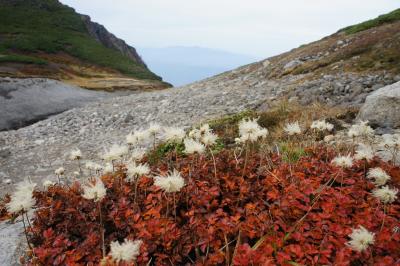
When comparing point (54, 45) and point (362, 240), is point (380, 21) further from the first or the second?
point (54, 45)

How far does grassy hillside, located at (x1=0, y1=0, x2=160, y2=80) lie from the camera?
206ft

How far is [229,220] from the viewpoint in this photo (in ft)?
12.9

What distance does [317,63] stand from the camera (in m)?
25.0

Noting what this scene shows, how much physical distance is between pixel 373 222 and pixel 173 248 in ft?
6.35

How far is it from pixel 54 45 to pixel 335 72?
56073 millimetres

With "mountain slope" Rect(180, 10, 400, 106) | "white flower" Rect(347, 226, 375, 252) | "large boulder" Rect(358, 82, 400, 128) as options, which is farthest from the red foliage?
"mountain slope" Rect(180, 10, 400, 106)

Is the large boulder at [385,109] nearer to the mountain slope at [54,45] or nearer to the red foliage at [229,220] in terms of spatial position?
the red foliage at [229,220]

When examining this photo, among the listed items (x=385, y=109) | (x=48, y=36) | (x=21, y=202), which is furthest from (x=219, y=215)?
(x=48, y=36)

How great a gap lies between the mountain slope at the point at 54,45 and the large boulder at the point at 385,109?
42647mm

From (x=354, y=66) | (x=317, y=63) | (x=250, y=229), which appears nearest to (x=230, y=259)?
(x=250, y=229)

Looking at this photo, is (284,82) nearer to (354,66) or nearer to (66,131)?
(354,66)

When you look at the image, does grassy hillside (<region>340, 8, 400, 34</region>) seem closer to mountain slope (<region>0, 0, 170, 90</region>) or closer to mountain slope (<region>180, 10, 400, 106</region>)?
mountain slope (<region>180, 10, 400, 106</region>)

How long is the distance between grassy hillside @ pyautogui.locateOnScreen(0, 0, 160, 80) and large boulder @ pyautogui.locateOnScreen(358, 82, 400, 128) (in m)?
48.9

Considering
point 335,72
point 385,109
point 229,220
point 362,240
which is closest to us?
point 362,240
